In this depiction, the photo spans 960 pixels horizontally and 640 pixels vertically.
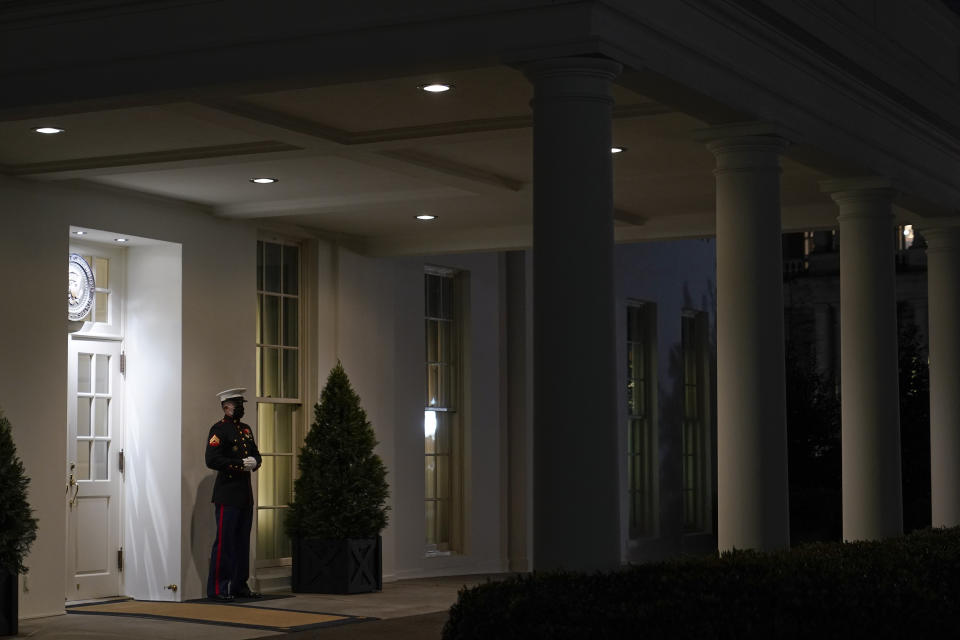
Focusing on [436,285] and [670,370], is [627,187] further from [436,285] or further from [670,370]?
[670,370]

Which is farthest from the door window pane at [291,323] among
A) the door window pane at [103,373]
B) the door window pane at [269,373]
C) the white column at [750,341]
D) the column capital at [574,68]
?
the column capital at [574,68]

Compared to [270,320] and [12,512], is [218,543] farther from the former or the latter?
[12,512]

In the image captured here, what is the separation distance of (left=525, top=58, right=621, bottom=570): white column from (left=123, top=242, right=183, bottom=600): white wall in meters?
6.80

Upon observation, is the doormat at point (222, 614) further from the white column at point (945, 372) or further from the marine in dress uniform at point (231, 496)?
the white column at point (945, 372)

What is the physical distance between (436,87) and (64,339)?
5027 mm

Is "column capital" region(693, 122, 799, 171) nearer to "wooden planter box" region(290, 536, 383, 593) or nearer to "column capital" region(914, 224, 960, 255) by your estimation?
"column capital" region(914, 224, 960, 255)

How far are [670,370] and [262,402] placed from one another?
8.50 meters

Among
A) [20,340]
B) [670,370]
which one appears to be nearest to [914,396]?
[670,370]

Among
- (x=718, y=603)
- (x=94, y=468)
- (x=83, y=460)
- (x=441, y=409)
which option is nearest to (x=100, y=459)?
(x=94, y=468)

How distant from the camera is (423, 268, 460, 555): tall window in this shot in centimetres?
1762

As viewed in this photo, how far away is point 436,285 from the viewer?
1784cm

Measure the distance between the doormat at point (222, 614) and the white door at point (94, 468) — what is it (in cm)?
34

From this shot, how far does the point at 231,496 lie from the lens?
13.8m

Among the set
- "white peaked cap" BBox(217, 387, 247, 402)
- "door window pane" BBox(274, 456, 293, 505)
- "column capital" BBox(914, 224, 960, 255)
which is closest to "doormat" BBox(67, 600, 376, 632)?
"white peaked cap" BBox(217, 387, 247, 402)
